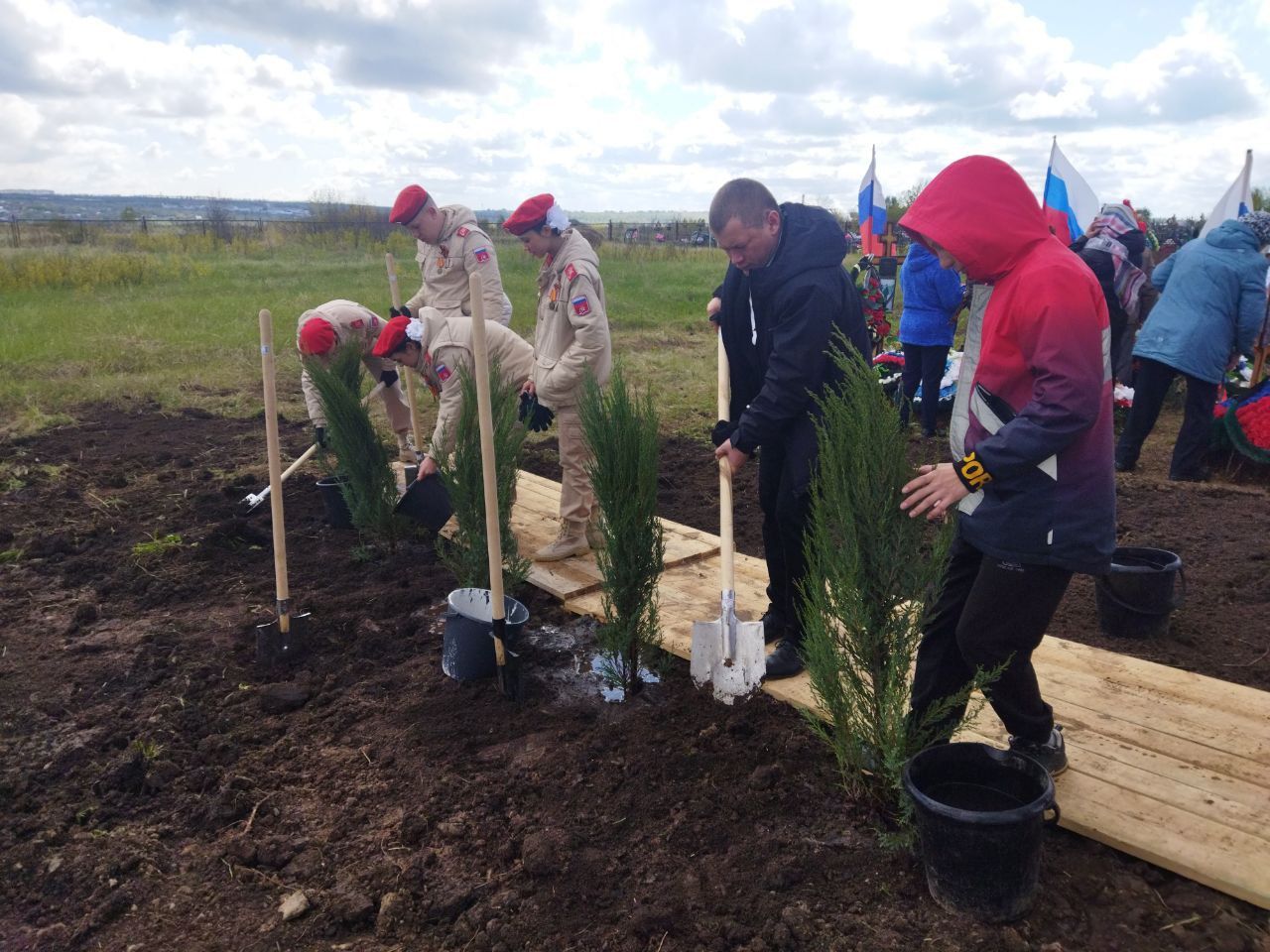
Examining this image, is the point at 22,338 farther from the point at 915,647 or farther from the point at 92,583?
the point at 915,647

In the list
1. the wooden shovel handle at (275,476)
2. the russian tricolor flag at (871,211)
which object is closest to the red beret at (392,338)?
the wooden shovel handle at (275,476)

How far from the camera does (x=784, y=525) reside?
12.1 feet

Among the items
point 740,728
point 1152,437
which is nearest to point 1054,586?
point 740,728

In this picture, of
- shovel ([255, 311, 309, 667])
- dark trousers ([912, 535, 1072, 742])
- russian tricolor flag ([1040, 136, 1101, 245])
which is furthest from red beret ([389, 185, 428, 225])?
russian tricolor flag ([1040, 136, 1101, 245])

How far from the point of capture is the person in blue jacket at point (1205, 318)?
258 inches

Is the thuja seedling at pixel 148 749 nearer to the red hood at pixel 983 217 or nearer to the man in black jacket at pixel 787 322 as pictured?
the man in black jacket at pixel 787 322

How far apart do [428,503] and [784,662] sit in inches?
95.0

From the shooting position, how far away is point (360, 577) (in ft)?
17.4

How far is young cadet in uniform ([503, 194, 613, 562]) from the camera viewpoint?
489 cm

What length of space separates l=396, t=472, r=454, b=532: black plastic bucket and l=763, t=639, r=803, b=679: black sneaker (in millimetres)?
2220

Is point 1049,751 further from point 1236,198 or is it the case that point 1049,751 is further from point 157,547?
point 1236,198

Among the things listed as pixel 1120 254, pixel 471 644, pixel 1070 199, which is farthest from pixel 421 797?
pixel 1070 199

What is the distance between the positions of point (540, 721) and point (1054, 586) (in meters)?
2.05

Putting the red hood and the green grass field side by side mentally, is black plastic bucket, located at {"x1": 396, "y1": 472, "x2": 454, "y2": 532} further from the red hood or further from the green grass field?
the red hood
